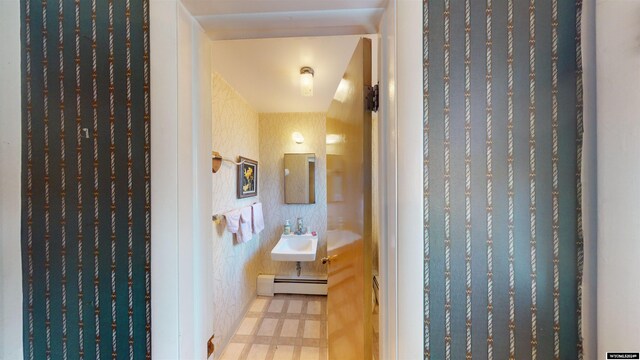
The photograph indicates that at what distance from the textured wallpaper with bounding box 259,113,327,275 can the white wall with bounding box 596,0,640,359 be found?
8.20ft

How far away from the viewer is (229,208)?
214 centimetres

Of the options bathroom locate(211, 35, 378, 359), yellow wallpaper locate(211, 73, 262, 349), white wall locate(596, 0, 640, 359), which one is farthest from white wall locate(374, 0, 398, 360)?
yellow wallpaper locate(211, 73, 262, 349)

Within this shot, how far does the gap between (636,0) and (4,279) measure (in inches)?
69.9

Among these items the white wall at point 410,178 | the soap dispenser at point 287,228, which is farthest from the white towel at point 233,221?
the white wall at point 410,178

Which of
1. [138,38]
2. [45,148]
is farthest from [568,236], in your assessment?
[45,148]

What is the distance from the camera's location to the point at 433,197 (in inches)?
23.6

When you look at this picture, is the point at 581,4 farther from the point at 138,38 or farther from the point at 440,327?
the point at 138,38

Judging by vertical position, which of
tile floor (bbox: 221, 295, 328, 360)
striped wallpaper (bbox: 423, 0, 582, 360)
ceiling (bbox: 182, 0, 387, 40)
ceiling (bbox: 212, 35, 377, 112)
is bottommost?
tile floor (bbox: 221, 295, 328, 360)

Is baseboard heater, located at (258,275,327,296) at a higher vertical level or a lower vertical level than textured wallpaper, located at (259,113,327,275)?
lower

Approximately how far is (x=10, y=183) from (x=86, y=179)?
210 mm

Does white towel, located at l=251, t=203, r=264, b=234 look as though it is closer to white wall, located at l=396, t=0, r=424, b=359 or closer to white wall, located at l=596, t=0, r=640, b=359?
white wall, located at l=396, t=0, r=424, b=359

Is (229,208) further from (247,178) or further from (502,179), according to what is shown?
(502,179)

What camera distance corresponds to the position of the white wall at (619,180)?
52 cm

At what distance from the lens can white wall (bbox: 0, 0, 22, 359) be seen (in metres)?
0.65
